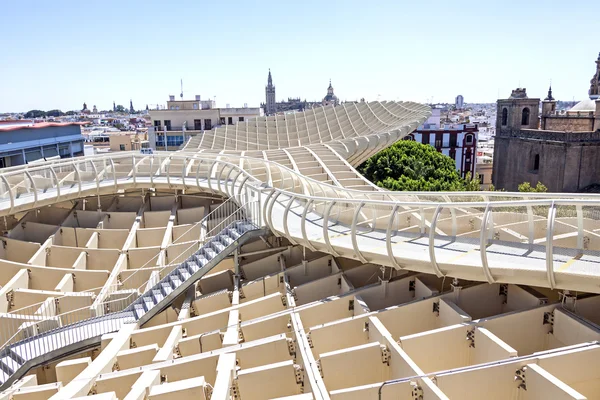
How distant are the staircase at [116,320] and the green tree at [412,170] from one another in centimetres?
2702

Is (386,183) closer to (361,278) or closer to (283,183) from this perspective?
(283,183)

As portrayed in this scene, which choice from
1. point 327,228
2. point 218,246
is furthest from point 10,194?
point 327,228

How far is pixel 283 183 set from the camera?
25344mm

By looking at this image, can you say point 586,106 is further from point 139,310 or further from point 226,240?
point 139,310

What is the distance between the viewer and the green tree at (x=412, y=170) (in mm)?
44438

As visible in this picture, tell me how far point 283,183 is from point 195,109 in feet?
227

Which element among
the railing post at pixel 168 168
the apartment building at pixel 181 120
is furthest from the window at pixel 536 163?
the railing post at pixel 168 168

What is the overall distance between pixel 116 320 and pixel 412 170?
3616 centimetres

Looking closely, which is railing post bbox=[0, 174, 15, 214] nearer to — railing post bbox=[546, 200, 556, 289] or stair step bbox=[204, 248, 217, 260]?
stair step bbox=[204, 248, 217, 260]

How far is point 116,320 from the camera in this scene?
18266 millimetres

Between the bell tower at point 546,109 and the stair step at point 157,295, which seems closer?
the stair step at point 157,295

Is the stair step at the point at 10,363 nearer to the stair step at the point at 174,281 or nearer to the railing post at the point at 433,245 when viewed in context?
the stair step at the point at 174,281

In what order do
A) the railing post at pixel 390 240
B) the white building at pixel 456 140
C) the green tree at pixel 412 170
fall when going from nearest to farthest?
the railing post at pixel 390 240
the green tree at pixel 412 170
the white building at pixel 456 140

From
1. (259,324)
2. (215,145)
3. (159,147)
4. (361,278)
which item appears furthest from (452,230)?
(159,147)
